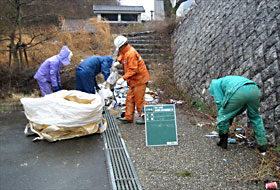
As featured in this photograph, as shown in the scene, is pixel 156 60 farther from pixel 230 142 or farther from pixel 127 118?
pixel 230 142

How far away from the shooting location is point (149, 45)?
1133 cm

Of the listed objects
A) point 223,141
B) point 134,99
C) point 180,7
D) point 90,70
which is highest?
point 180,7

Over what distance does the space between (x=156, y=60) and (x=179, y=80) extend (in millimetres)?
2271

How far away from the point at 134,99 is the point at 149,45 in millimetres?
6641

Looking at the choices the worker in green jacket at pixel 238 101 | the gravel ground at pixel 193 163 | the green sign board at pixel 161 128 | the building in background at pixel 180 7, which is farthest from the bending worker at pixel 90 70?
the building in background at pixel 180 7

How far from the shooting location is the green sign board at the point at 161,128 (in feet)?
13.2

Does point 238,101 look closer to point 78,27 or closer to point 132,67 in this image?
point 132,67

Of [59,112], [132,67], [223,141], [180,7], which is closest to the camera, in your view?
[223,141]

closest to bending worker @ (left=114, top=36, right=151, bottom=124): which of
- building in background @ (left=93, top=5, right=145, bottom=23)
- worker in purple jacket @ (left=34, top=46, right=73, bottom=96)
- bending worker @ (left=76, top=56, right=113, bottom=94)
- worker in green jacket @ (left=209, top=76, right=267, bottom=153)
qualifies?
bending worker @ (left=76, top=56, right=113, bottom=94)

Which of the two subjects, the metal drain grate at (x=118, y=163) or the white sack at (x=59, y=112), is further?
the white sack at (x=59, y=112)

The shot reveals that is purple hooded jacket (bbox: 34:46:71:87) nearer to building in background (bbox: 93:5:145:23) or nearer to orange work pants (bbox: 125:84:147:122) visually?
orange work pants (bbox: 125:84:147:122)

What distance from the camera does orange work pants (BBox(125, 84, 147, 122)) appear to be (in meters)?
5.08

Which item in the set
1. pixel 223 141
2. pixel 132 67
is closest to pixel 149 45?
pixel 132 67

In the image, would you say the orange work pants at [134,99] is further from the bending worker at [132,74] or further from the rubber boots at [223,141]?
the rubber boots at [223,141]
